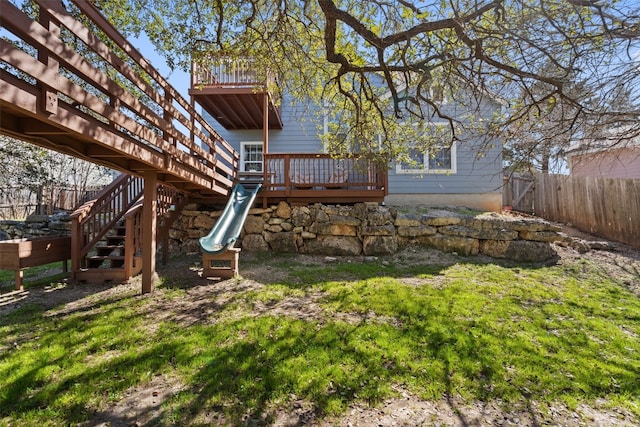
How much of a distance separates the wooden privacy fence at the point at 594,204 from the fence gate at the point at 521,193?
15.4 inches

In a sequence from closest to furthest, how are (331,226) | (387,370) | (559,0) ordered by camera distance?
1. (387,370)
2. (559,0)
3. (331,226)

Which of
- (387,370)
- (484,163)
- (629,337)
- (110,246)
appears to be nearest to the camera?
(387,370)

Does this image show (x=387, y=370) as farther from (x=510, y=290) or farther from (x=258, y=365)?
(x=510, y=290)

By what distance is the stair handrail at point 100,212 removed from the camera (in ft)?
18.4

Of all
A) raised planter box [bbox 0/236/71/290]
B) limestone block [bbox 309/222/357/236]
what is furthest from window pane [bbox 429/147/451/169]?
raised planter box [bbox 0/236/71/290]

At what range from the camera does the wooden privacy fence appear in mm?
8094

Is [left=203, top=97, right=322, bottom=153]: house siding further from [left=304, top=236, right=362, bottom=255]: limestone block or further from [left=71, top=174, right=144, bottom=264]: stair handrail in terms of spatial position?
[left=71, top=174, right=144, bottom=264]: stair handrail

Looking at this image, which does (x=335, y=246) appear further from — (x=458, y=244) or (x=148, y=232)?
(x=148, y=232)

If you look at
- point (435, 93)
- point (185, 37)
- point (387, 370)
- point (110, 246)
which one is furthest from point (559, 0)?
point (110, 246)

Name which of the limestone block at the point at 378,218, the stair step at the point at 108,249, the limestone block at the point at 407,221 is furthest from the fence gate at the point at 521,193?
the stair step at the point at 108,249

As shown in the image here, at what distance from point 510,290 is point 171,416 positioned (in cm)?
511

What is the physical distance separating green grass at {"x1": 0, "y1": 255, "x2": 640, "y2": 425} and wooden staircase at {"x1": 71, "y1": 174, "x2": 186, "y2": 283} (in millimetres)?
1073

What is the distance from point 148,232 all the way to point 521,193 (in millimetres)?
12596

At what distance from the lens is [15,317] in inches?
157
